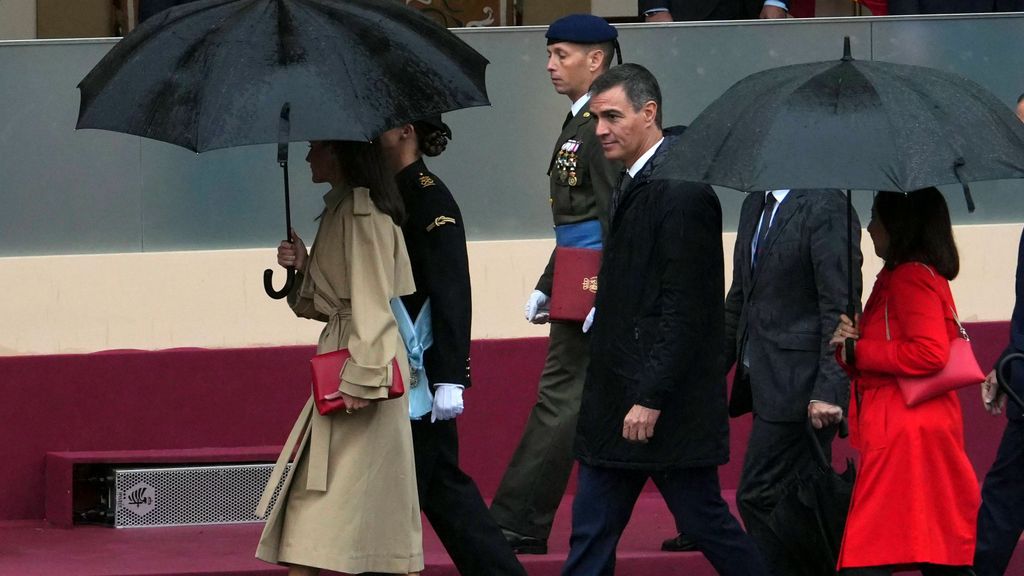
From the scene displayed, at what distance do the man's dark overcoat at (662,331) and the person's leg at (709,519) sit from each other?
0.09 m

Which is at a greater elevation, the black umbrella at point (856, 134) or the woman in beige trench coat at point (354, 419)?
the black umbrella at point (856, 134)

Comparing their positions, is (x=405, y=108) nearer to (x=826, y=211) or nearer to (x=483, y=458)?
(x=826, y=211)

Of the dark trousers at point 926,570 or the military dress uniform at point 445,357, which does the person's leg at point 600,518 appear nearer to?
the military dress uniform at point 445,357

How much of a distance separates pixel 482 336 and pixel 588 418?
8.29 feet

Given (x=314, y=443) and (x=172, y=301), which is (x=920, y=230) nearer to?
(x=314, y=443)

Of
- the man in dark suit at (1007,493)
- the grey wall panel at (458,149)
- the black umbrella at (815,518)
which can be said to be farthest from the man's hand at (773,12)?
the black umbrella at (815,518)

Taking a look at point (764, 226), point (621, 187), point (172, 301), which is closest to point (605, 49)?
point (764, 226)

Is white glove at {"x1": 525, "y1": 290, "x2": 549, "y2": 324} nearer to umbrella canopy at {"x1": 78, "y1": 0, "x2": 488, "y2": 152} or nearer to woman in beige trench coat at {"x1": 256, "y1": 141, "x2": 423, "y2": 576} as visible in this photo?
woman in beige trench coat at {"x1": 256, "y1": 141, "x2": 423, "y2": 576}

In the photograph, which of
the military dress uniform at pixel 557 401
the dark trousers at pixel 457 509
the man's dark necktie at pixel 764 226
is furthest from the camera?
the military dress uniform at pixel 557 401

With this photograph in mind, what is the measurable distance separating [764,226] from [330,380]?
1.72 metres

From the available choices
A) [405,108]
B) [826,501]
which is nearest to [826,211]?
[826,501]

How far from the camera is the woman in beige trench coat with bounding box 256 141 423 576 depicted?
5.41 meters

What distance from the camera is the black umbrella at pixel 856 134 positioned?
472 centimetres

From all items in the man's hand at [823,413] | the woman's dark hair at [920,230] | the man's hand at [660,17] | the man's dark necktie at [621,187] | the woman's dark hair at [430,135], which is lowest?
the man's hand at [823,413]
